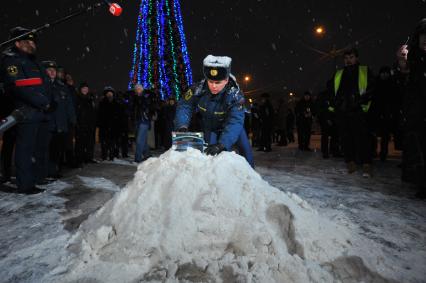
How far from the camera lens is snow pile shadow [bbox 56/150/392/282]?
1.90 meters

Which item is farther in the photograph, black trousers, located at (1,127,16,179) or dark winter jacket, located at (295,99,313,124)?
dark winter jacket, located at (295,99,313,124)

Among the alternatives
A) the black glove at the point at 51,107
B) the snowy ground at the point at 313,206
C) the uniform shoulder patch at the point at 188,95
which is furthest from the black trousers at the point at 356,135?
the black glove at the point at 51,107

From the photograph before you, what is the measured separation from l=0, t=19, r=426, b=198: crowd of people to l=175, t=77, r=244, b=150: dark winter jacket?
0.01 m

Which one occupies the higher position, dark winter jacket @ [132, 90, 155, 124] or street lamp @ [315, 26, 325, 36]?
street lamp @ [315, 26, 325, 36]

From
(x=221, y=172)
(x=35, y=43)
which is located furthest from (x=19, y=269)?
(x=35, y=43)

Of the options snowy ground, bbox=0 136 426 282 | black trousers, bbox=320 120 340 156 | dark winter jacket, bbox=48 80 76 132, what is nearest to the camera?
snowy ground, bbox=0 136 426 282

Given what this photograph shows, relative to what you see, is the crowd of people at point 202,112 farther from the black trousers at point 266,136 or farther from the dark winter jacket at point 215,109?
the black trousers at point 266,136

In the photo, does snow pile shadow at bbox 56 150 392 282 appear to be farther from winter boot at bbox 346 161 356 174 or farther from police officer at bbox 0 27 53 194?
winter boot at bbox 346 161 356 174

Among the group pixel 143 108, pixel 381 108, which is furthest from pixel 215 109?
pixel 381 108

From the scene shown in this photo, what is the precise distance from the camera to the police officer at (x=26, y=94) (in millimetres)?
3957

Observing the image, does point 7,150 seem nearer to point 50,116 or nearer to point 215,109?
point 50,116

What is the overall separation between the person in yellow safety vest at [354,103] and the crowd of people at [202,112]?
0.6 inches

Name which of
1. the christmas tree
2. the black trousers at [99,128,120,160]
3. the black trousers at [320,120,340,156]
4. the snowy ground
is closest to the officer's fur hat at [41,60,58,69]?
the snowy ground

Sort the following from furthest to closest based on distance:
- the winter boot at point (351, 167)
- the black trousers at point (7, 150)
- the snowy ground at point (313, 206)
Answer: the winter boot at point (351, 167), the black trousers at point (7, 150), the snowy ground at point (313, 206)
